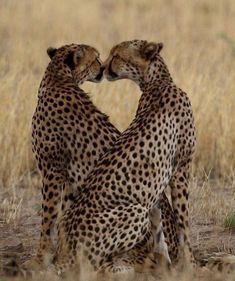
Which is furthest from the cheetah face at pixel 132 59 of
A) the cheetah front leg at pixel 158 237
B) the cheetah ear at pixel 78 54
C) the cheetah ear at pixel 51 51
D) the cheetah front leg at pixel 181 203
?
the cheetah front leg at pixel 158 237

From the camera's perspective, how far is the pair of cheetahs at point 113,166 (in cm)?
563

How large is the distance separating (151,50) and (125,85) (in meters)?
3.04

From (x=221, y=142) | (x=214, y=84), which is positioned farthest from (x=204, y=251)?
(x=214, y=84)

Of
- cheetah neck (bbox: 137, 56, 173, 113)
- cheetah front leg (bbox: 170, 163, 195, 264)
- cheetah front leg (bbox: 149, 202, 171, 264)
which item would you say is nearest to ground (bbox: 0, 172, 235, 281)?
cheetah front leg (bbox: 170, 163, 195, 264)

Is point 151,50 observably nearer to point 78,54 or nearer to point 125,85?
point 78,54

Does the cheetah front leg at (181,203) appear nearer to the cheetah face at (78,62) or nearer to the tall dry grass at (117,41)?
the cheetah face at (78,62)

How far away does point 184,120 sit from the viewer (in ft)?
19.6

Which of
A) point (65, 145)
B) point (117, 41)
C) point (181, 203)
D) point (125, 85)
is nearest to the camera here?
point (181, 203)

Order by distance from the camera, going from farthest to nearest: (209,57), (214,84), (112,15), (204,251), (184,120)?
(112,15) → (209,57) → (214,84) → (204,251) → (184,120)

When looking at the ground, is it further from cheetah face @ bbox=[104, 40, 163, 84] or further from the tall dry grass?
cheetah face @ bbox=[104, 40, 163, 84]

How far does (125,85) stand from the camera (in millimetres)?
9180

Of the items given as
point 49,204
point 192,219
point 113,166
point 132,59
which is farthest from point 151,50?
point 192,219

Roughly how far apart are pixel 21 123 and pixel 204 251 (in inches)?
89.8

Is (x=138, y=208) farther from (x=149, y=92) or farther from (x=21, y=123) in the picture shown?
(x=21, y=123)
